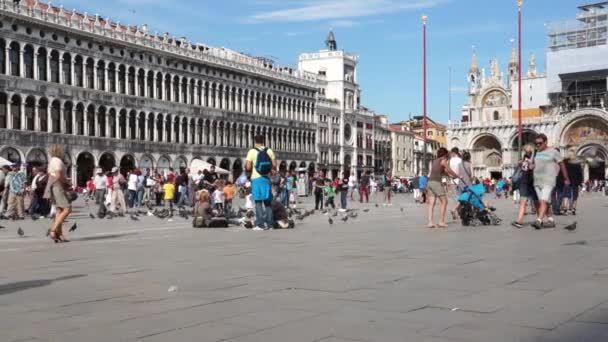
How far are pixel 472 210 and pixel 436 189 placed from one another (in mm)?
1027

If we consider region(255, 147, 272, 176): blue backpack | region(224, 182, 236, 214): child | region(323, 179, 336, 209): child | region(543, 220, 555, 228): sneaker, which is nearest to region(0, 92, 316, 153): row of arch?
region(323, 179, 336, 209): child

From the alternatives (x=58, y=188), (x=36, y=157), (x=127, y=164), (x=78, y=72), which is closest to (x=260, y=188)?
(x=58, y=188)

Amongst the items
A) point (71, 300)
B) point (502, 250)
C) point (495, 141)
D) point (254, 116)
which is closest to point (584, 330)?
point (71, 300)

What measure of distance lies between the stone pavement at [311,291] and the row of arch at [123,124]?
130 feet

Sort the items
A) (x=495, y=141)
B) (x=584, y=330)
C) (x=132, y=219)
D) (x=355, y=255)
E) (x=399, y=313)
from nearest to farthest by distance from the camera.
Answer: (x=584, y=330) → (x=399, y=313) → (x=355, y=255) → (x=132, y=219) → (x=495, y=141)

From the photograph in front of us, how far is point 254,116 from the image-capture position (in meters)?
72.6

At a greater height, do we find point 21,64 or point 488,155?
point 21,64

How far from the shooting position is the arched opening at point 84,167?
53031 millimetres

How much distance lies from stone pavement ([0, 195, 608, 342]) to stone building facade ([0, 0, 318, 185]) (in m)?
39.8

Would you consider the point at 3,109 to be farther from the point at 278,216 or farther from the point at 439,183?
the point at 439,183

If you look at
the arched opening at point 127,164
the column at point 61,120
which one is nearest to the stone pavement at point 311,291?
the column at point 61,120

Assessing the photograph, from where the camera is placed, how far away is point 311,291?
20.8 ft

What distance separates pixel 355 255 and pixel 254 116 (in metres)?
63.9

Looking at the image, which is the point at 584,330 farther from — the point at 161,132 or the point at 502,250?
the point at 161,132
